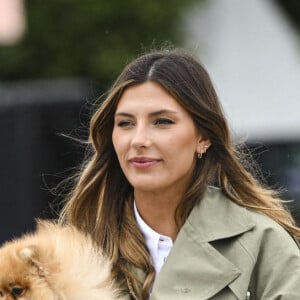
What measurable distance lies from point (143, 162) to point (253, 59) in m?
17.7

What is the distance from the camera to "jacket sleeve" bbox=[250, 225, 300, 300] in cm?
479

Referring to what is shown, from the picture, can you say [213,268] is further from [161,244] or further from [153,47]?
[153,47]

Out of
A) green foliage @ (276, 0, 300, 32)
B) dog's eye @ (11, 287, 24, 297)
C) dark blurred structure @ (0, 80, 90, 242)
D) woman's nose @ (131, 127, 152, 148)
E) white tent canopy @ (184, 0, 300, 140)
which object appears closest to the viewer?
dog's eye @ (11, 287, 24, 297)

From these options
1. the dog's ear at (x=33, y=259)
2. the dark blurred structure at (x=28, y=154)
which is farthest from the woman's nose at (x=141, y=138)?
the dark blurred structure at (x=28, y=154)

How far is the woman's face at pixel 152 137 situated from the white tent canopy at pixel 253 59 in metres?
16.7

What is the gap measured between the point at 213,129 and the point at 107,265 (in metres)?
0.74

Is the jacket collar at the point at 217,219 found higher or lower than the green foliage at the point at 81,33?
lower

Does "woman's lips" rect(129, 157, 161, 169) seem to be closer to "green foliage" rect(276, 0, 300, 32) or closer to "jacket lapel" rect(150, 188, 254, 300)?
"jacket lapel" rect(150, 188, 254, 300)

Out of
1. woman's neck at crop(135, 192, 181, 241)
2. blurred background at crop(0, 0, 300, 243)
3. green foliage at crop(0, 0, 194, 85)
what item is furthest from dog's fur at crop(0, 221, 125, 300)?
green foliage at crop(0, 0, 194, 85)

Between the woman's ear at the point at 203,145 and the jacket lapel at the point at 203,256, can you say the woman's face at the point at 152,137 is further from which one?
the jacket lapel at the point at 203,256

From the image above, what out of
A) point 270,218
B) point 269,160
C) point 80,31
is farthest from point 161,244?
point 80,31

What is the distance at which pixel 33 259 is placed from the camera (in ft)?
14.7

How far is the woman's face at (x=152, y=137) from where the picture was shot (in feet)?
15.8

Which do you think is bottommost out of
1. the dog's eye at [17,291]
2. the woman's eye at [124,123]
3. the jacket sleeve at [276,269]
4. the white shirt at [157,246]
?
the jacket sleeve at [276,269]
